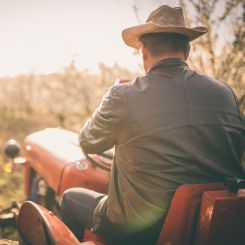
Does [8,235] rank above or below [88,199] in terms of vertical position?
below

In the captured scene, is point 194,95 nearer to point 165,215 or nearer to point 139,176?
point 139,176

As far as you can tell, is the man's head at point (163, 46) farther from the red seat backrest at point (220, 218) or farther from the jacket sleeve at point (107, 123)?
the red seat backrest at point (220, 218)

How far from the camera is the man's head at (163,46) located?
2139 mm

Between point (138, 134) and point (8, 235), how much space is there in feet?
7.58

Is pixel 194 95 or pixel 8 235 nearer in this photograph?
pixel 194 95

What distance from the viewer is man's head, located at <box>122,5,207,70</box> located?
213cm

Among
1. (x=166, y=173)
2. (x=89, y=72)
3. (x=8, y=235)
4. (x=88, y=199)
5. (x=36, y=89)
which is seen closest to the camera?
(x=166, y=173)

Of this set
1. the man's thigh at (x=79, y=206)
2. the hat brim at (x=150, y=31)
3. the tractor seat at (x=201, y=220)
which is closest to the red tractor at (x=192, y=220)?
the tractor seat at (x=201, y=220)

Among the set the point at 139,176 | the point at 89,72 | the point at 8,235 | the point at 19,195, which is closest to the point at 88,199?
the point at 139,176

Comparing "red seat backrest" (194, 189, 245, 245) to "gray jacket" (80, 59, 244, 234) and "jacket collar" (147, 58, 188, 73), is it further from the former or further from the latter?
"jacket collar" (147, 58, 188, 73)

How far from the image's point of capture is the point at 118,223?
2088 mm

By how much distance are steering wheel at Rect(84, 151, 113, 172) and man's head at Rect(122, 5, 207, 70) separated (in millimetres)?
995

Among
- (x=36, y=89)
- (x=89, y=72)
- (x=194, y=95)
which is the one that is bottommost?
(x=36, y=89)

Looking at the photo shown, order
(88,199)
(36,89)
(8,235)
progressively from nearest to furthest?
(88,199), (8,235), (36,89)
